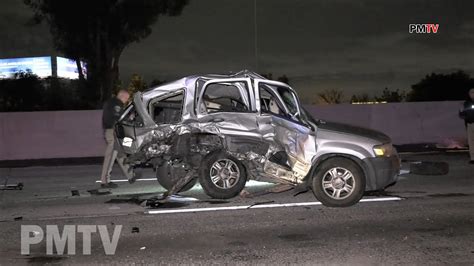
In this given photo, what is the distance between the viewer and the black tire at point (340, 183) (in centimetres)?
782

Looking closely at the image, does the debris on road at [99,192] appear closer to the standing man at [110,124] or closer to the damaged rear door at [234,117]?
the standing man at [110,124]

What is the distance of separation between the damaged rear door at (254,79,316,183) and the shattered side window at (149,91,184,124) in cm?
128

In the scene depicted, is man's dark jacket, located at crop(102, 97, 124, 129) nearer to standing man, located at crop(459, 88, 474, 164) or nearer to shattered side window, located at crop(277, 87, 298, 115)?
shattered side window, located at crop(277, 87, 298, 115)

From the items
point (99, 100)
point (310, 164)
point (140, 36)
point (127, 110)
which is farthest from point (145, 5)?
point (310, 164)

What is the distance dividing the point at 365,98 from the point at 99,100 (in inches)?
507

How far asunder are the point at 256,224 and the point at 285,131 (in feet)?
5.28

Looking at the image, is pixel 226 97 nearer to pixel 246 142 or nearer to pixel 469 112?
pixel 246 142

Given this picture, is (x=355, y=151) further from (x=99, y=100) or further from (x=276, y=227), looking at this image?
(x=99, y=100)

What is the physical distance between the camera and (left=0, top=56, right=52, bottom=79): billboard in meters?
25.4

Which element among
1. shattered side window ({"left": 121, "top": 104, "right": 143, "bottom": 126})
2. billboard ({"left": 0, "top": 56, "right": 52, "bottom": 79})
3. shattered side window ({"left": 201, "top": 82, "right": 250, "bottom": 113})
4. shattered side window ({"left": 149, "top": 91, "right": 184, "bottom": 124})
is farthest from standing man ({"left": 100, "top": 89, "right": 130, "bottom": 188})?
billboard ({"left": 0, "top": 56, "right": 52, "bottom": 79})

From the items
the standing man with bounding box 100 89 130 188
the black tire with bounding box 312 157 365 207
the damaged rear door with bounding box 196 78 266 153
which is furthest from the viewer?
the standing man with bounding box 100 89 130 188

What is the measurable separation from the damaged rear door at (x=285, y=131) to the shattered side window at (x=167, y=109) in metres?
1.28

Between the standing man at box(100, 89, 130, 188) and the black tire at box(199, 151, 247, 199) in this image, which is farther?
the standing man at box(100, 89, 130, 188)

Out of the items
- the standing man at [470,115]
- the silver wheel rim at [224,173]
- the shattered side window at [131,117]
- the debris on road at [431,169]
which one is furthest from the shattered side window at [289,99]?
the standing man at [470,115]
